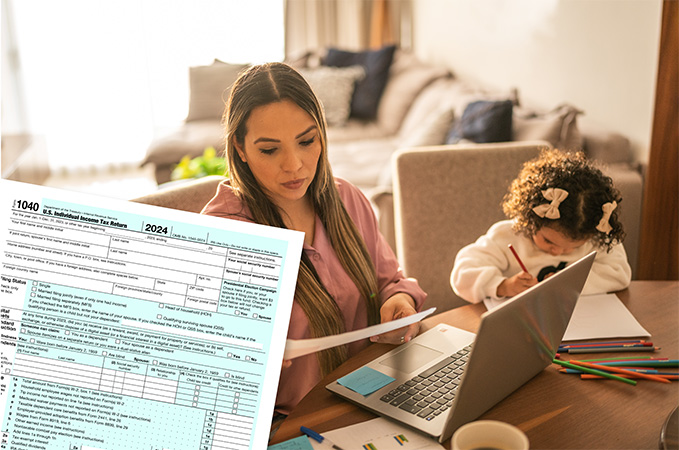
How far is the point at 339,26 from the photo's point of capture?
17.3ft

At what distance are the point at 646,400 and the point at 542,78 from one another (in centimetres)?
217

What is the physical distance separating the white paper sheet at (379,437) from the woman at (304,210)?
0.82ft

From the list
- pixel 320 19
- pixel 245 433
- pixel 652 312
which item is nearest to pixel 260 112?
pixel 245 433

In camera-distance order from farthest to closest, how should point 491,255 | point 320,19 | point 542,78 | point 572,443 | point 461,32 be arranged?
point 320,19 → point 461,32 → point 542,78 → point 491,255 → point 572,443

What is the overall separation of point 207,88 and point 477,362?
3.94 meters

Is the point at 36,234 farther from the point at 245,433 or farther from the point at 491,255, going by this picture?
the point at 491,255

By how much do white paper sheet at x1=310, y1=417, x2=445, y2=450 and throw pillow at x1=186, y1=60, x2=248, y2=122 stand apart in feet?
12.3

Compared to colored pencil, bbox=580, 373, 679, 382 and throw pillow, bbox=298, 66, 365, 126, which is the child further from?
throw pillow, bbox=298, 66, 365, 126

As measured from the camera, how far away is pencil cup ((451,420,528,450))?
2.06 feet

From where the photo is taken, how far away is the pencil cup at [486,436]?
0.63m

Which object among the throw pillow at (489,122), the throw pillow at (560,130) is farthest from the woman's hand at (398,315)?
the throw pillow at (489,122)

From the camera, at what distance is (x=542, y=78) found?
2.85 meters

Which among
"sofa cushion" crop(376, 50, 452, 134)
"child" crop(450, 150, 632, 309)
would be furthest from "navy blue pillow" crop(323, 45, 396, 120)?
"child" crop(450, 150, 632, 309)

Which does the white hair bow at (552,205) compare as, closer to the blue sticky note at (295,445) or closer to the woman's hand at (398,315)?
the woman's hand at (398,315)
